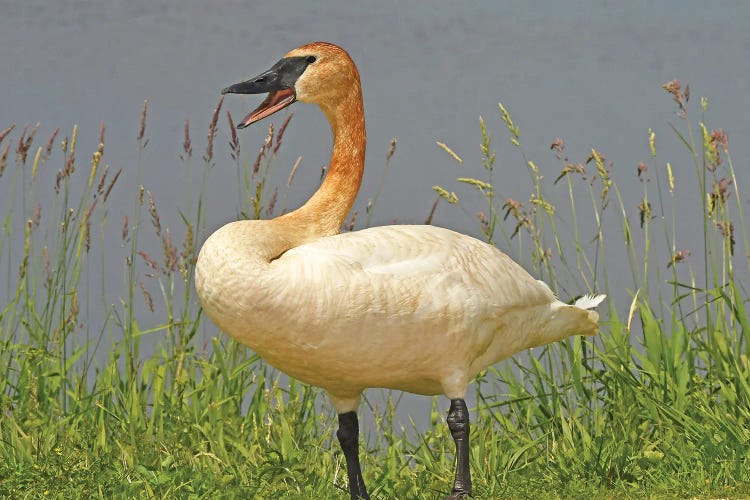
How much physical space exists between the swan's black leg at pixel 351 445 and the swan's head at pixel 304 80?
1640mm

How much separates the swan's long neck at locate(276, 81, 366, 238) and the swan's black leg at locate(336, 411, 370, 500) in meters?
1.02

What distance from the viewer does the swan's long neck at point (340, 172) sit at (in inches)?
219

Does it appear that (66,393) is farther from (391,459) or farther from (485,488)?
(485,488)

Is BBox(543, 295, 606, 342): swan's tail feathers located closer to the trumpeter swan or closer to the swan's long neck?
the trumpeter swan

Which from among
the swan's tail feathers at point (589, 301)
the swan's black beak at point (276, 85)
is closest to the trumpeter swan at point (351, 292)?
→ the swan's black beak at point (276, 85)

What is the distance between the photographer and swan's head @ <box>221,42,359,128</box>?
561cm

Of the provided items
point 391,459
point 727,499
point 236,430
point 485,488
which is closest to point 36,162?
point 236,430

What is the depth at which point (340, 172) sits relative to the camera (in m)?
5.65

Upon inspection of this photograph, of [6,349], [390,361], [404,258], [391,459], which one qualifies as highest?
[404,258]

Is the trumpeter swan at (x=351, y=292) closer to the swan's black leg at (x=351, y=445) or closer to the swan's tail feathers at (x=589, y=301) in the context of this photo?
the swan's black leg at (x=351, y=445)

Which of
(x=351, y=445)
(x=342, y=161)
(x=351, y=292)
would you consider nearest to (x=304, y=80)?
(x=342, y=161)

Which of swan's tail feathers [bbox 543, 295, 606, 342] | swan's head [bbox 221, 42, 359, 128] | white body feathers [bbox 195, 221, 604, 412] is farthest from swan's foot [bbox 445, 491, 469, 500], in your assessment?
swan's head [bbox 221, 42, 359, 128]

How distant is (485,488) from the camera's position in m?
5.74

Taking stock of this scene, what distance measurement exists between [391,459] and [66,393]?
82.6 inches
